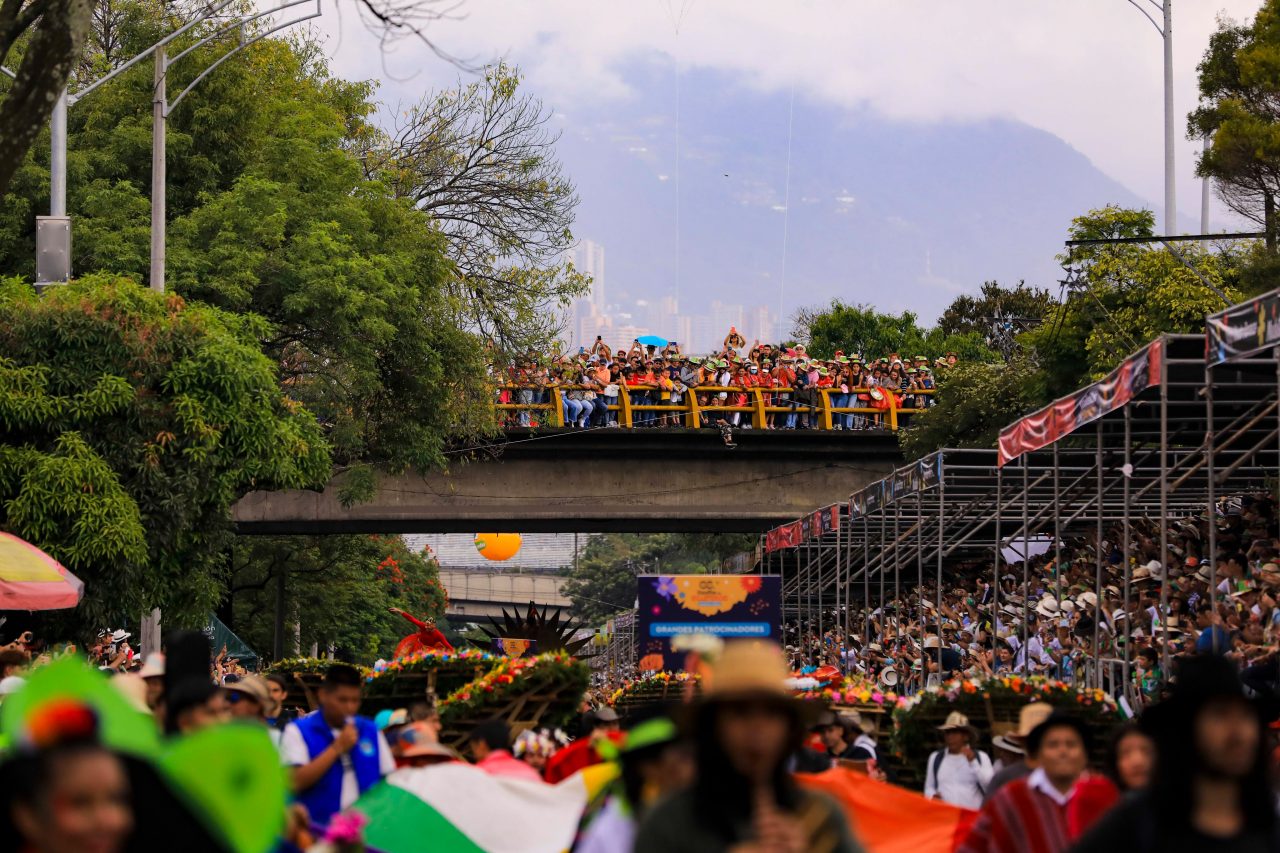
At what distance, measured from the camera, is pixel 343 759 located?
8578mm

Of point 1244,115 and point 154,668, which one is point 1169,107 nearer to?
point 1244,115

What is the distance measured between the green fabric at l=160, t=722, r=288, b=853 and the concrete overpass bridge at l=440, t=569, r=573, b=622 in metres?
148

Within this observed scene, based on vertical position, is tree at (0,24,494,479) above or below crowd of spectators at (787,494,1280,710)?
above

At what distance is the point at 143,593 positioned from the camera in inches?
1013

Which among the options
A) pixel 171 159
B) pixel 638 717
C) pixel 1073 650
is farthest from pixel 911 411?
pixel 638 717

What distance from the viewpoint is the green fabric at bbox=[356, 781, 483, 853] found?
26.2 feet

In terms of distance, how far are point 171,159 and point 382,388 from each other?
5.72 meters

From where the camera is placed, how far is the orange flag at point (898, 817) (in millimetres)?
9953

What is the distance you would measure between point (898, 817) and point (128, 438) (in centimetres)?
1693

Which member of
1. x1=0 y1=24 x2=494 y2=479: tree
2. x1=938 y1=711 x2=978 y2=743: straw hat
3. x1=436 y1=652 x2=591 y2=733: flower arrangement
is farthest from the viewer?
x1=0 y1=24 x2=494 y2=479: tree

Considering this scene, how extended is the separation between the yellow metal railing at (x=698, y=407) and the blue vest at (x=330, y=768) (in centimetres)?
3479

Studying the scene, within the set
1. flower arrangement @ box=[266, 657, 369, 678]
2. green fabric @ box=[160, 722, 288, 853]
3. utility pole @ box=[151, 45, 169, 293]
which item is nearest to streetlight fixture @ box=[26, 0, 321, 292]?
Result: utility pole @ box=[151, 45, 169, 293]

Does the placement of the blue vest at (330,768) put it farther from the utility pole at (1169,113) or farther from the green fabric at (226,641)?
the utility pole at (1169,113)

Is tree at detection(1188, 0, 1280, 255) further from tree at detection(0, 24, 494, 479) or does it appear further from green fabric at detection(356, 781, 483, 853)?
green fabric at detection(356, 781, 483, 853)
